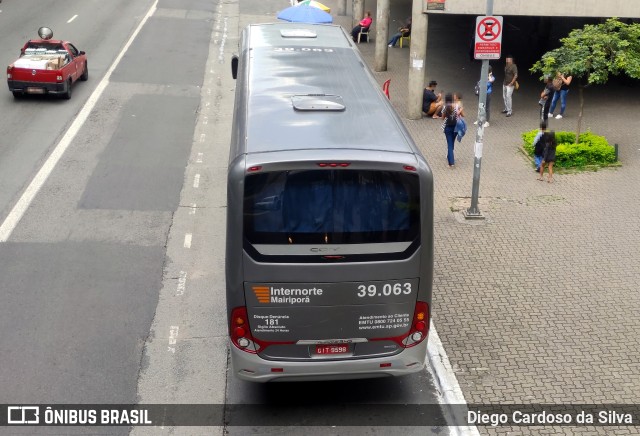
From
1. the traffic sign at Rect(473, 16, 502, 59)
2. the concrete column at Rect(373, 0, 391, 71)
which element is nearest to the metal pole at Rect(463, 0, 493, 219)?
the traffic sign at Rect(473, 16, 502, 59)

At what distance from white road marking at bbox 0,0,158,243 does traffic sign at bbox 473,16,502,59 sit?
31.9 ft

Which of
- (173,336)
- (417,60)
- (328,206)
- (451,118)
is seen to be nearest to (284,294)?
(328,206)

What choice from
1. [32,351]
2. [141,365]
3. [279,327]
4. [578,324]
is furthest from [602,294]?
[32,351]

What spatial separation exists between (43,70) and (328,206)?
18.1 meters

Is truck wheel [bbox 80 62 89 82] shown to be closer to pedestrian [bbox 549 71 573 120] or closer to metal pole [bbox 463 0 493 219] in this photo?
pedestrian [bbox 549 71 573 120]

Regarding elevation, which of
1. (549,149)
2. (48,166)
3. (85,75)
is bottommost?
(48,166)

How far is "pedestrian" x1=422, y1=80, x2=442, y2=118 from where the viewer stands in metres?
25.0

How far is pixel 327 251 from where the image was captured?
31.8ft

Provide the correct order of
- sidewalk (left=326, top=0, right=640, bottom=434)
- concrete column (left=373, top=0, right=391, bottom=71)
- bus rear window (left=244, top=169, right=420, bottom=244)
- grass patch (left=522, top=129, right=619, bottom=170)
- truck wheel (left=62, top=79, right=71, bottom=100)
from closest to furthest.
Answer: bus rear window (left=244, top=169, right=420, bottom=244) < sidewalk (left=326, top=0, right=640, bottom=434) < grass patch (left=522, top=129, right=619, bottom=170) < truck wheel (left=62, top=79, right=71, bottom=100) < concrete column (left=373, top=0, right=391, bottom=71)

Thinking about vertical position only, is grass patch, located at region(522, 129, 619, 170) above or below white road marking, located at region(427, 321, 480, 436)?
above

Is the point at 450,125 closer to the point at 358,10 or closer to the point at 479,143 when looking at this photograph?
the point at 479,143

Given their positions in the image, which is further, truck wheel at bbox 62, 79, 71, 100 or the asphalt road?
truck wheel at bbox 62, 79, 71, 100

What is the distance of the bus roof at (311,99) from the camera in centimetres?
1011

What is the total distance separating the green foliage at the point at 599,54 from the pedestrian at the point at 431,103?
14.9 ft
